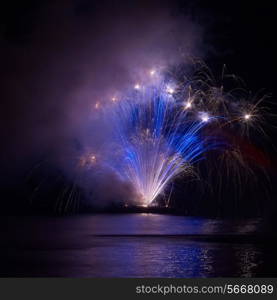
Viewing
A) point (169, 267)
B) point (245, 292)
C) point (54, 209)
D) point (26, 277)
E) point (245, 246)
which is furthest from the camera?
point (54, 209)

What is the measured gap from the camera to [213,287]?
19.2 meters

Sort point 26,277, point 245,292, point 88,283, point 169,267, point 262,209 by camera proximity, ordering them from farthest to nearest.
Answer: point 262,209 → point 169,267 → point 26,277 → point 88,283 → point 245,292

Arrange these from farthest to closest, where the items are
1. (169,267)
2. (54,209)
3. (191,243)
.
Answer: (54,209)
(191,243)
(169,267)

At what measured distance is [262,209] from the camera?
289 ft

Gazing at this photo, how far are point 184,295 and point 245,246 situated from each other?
1818cm

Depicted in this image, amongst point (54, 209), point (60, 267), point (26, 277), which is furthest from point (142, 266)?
point (54, 209)

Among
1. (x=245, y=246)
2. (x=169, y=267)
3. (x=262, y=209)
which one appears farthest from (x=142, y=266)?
(x=262, y=209)

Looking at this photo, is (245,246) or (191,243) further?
(191,243)

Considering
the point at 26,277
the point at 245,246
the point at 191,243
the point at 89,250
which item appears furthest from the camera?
the point at 191,243

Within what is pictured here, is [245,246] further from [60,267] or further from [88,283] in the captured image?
[88,283]

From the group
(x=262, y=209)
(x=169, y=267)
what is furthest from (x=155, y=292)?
(x=262, y=209)

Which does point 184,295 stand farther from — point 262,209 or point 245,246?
point 262,209

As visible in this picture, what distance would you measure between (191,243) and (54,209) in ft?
276

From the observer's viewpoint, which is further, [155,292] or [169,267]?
[169,267]
